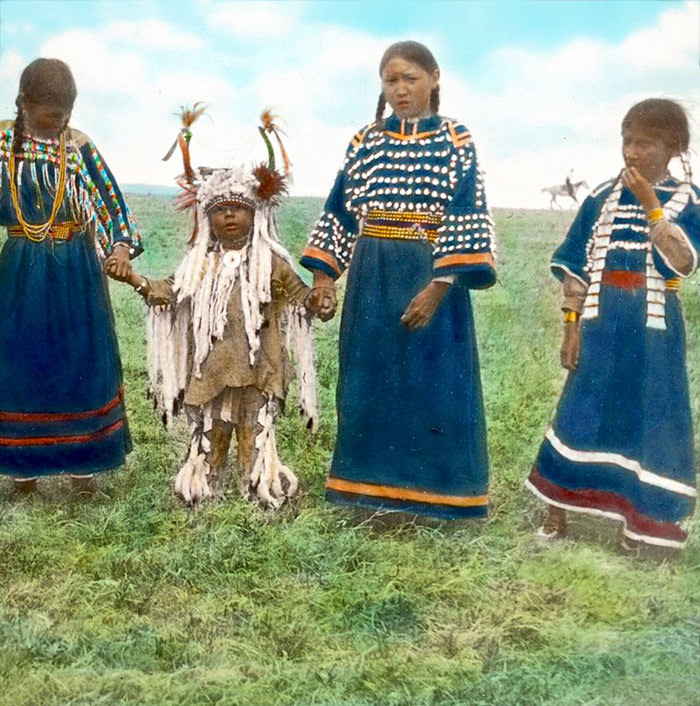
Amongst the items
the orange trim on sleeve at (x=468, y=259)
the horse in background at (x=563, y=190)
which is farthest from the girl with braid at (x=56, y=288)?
the horse in background at (x=563, y=190)

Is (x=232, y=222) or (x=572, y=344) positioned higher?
(x=232, y=222)

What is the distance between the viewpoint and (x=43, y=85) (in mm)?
3945

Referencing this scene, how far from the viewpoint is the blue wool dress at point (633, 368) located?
358 cm

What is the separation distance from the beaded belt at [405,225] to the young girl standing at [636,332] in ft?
1.49

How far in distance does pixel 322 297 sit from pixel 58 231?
1.05 meters

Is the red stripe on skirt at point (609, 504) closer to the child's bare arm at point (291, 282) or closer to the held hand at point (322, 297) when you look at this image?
the held hand at point (322, 297)

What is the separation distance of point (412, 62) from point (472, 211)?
570 mm

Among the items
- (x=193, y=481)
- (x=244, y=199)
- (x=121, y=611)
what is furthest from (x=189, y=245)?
(x=121, y=611)

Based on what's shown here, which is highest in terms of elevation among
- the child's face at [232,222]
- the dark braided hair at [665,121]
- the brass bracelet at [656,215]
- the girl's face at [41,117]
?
the dark braided hair at [665,121]

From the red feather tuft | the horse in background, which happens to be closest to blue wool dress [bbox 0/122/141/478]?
the red feather tuft

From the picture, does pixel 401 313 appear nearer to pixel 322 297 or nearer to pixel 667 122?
pixel 322 297

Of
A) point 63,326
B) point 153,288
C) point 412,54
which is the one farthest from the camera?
point 63,326

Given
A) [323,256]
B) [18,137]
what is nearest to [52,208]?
[18,137]

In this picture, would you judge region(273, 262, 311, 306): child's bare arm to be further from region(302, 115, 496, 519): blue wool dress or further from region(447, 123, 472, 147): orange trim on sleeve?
region(447, 123, 472, 147): orange trim on sleeve
